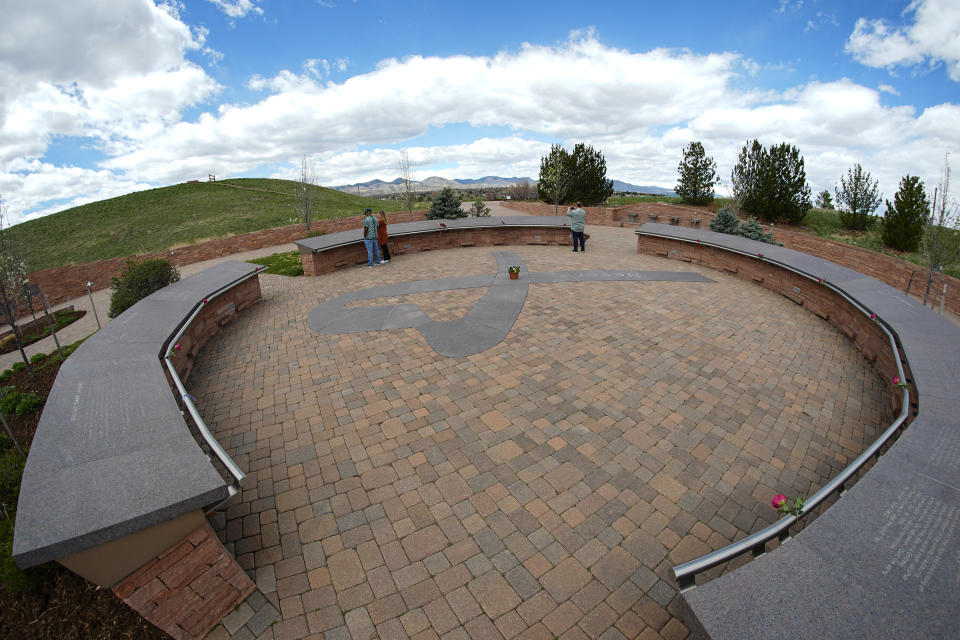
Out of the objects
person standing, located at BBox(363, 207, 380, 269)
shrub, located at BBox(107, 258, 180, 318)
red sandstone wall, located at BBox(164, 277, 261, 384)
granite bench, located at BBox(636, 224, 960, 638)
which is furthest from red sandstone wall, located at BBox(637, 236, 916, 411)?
shrub, located at BBox(107, 258, 180, 318)

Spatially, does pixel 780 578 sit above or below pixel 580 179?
below

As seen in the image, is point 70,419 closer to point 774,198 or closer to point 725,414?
point 725,414

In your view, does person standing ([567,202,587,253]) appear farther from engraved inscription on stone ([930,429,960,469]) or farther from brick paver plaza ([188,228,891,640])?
engraved inscription on stone ([930,429,960,469])

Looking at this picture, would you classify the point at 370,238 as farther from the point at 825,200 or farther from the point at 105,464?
the point at 825,200

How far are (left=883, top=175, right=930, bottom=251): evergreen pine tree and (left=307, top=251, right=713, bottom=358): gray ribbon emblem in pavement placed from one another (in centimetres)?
1489

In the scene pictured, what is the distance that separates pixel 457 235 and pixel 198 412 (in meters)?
10.8

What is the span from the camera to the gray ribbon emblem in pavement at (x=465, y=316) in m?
6.75

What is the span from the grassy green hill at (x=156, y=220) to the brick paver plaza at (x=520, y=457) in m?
29.9

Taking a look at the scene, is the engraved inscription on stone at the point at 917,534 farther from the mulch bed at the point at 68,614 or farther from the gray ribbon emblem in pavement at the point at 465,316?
the gray ribbon emblem in pavement at the point at 465,316

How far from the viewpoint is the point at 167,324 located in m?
5.72

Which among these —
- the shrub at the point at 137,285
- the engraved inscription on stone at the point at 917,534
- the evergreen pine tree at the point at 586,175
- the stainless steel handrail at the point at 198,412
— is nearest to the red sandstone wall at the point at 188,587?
the stainless steel handrail at the point at 198,412

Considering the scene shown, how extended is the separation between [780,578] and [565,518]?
1567 millimetres

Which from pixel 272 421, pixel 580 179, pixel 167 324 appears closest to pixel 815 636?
pixel 272 421

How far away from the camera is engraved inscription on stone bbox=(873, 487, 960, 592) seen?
213 centimetres
